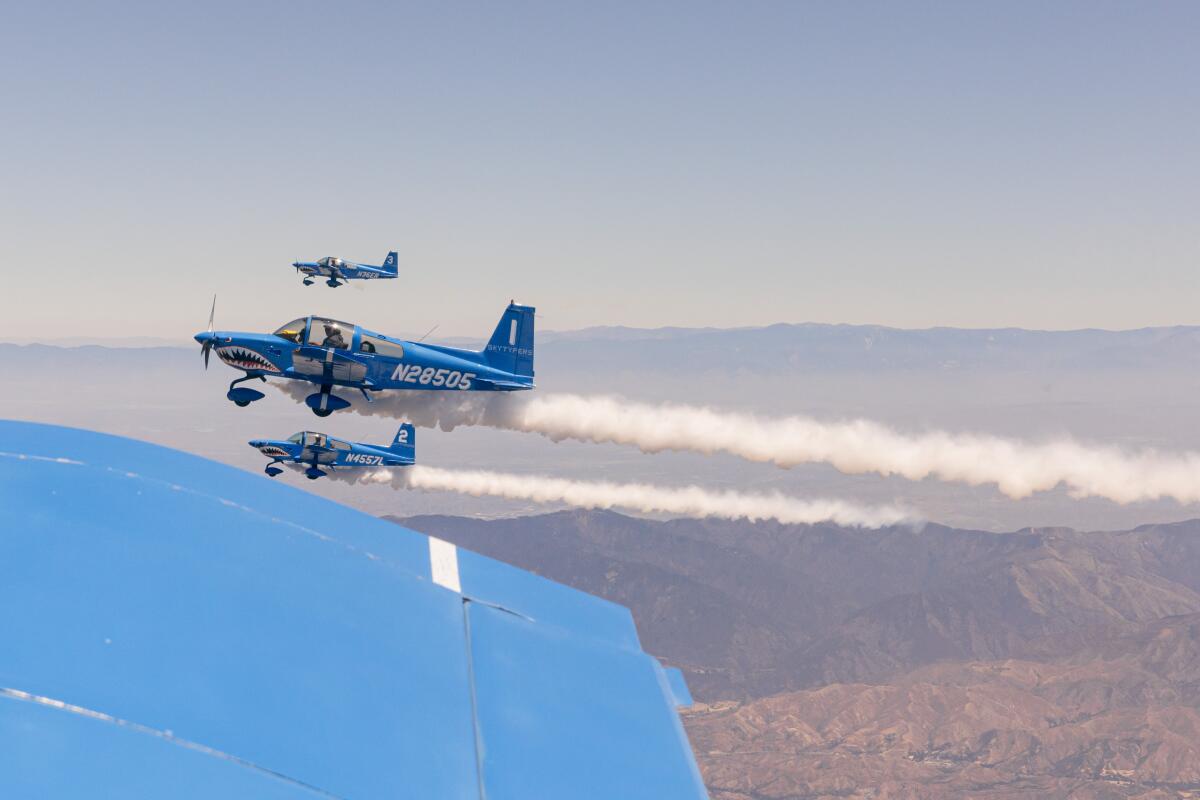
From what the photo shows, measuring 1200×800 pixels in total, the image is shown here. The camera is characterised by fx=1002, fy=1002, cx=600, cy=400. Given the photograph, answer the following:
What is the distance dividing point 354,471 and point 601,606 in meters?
119

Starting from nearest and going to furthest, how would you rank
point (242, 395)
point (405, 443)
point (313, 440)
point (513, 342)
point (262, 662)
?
point (262, 662) → point (242, 395) → point (513, 342) → point (313, 440) → point (405, 443)

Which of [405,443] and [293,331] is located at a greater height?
[293,331]

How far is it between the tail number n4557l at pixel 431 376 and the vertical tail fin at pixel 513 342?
3.00 meters

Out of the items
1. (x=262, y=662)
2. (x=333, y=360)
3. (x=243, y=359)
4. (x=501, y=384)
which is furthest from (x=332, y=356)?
(x=262, y=662)

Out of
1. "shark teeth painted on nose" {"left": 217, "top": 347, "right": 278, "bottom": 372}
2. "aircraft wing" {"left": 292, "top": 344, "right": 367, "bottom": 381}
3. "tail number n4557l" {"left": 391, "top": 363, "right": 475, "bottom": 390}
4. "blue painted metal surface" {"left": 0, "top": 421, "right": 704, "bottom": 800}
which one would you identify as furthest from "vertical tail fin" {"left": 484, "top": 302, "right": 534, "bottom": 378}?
"blue painted metal surface" {"left": 0, "top": 421, "right": 704, "bottom": 800}

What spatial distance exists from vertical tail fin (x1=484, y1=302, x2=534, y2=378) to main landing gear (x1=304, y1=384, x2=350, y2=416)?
13348mm

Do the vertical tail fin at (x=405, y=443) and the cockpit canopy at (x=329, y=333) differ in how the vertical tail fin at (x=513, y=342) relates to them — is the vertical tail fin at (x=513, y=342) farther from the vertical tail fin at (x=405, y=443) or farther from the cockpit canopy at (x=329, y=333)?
the vertical tail fin at (x=405, y=443)

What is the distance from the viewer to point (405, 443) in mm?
159875

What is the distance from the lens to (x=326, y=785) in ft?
34.1

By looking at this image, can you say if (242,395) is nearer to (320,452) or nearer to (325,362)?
(325,362)

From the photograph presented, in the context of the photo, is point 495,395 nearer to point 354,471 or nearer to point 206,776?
point 354,471

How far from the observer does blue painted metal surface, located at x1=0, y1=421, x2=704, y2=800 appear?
32.0 feet

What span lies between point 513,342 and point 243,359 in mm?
21486

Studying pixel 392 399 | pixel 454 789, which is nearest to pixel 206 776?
pixel 454 789
